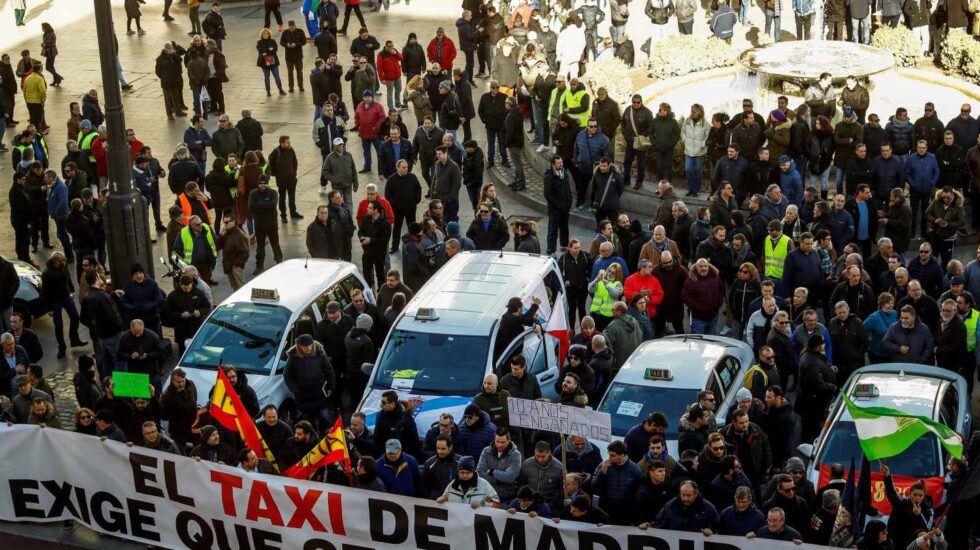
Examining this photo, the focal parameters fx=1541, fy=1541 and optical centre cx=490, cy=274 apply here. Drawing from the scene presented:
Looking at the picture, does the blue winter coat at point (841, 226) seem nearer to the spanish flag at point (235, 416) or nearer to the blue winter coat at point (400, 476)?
the blue winter coat at point (400, 476)

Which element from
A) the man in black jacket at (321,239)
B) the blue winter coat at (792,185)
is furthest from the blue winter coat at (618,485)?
the blue winter coat at (792,185)

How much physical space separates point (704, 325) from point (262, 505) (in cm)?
675

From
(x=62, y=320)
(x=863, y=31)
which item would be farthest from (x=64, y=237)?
(x=863, y=31)

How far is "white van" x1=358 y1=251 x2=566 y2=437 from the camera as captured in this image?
16.8 metres

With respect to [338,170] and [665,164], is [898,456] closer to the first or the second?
[665,164]

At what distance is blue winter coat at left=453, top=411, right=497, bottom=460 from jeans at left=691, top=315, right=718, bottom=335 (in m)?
4.30

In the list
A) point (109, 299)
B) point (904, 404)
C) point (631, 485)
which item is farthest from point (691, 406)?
point (109, 299)

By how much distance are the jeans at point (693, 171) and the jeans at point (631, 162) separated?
75 cm

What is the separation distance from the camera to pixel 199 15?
3859 cm

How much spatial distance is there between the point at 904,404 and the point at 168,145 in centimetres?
1752

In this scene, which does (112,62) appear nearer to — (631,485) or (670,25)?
(631,485)

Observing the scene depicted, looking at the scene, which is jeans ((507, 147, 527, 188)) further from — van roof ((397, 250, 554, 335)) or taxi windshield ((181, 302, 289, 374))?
taxi windshield ((181, 302, 289, 374))

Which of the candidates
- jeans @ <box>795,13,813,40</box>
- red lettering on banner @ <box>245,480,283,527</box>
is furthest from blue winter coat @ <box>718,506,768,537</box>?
jeans @ <box>795,13,813,40</box>

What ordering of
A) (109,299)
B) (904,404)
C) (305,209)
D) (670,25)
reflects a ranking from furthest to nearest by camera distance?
(670,25), (305,209), (109,299), (904,404)
